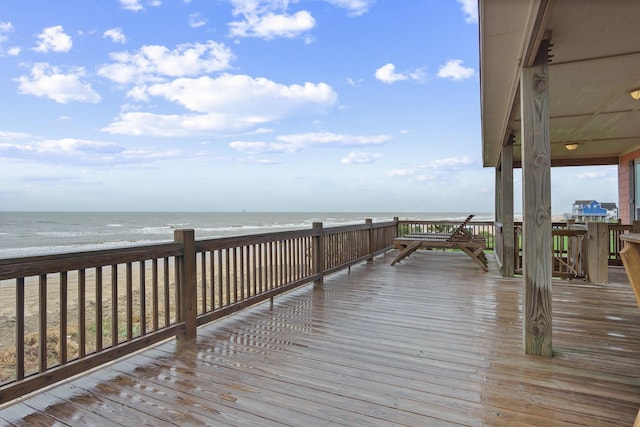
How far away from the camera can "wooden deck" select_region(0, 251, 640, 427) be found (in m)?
1.66

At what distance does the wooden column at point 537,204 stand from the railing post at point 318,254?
274 centimetres

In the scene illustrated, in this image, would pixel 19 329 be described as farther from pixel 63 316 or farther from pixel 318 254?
pixel 318 254

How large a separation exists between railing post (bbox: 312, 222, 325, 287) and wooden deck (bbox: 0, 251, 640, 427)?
3.57ft

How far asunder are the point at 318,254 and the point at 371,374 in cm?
271

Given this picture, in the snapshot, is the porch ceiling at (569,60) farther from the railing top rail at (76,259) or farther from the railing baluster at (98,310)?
the railing baluster at (98,310)

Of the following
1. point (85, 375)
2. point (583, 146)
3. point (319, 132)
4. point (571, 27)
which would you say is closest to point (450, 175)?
point (319, 132)

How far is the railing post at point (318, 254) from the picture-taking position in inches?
185

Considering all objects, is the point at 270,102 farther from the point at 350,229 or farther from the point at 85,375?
the point at 85,375

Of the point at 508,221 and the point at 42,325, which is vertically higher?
the point at 508,221

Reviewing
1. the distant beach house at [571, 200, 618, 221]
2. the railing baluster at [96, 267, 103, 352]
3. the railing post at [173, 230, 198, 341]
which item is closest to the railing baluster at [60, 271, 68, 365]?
the railing baluster at [96, 267, 103, 352]

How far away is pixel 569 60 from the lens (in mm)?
2742

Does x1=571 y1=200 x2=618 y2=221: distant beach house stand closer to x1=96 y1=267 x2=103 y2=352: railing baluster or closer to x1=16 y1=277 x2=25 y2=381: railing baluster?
x1=96 y1=267 x2=103 y2=352: railing baluster

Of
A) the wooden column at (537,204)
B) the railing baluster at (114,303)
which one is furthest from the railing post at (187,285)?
the wooden column at (537,204)

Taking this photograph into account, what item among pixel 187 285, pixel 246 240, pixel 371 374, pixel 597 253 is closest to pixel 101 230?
pixel 246 240
